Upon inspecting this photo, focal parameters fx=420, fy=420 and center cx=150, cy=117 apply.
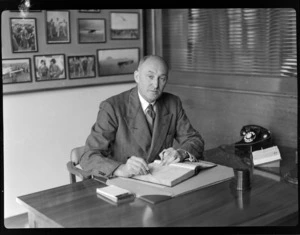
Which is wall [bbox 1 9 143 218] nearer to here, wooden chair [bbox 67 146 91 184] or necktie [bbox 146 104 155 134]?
wooden chair [bbox 67 146 91 184]

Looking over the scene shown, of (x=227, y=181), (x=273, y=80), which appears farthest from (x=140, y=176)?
(x=273, y=80)

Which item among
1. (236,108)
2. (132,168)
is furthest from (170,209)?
(236,108)

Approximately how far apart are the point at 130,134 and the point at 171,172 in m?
0.23

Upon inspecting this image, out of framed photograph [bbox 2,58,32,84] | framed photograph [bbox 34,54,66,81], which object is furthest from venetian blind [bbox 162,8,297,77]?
framed photograph [bbox 2,58,32,84]

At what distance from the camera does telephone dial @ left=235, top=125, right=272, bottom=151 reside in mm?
2033

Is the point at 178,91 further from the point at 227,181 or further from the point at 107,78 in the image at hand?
the point at 227,181

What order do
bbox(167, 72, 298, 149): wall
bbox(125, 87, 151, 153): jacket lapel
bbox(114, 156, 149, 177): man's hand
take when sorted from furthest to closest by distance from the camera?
bbox(167, 72, 298, 149): wall < bbox(125, 87, 151, 153): jacket lapel < bbox(114, 156, 149, 177): man's hand

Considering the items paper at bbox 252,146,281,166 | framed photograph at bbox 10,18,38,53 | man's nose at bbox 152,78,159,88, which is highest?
framed photograph at bbox 10,18,38,53

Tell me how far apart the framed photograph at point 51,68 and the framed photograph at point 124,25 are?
232mm

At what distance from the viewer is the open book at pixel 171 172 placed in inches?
58.4

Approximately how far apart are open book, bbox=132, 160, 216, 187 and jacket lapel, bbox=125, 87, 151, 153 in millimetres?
94

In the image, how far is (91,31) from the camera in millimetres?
1698

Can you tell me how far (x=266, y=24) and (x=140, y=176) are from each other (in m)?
0.93

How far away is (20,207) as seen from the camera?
1417mm
